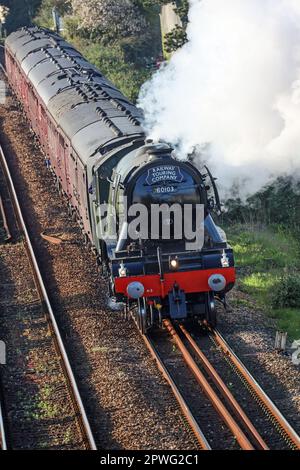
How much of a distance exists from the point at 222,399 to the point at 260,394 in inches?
21.1

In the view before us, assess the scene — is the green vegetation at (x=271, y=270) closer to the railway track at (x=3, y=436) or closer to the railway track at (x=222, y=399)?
the railway track at (x=222, y=399)

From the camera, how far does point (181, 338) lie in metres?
12.8

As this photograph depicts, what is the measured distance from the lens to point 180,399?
34.9ft

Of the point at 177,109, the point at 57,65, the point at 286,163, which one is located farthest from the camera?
the point at 57,65

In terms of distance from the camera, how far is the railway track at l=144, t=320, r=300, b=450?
970cm

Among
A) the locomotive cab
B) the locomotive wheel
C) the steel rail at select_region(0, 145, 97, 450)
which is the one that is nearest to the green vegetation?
the locomotive wheel

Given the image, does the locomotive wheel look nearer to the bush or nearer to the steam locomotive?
the steam locomotive

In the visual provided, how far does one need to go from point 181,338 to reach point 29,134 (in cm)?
1563

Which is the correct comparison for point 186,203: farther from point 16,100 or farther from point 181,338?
Answer: point 16,100

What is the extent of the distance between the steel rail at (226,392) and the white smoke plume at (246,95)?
13.1 feet

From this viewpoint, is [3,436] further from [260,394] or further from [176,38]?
[176,38]

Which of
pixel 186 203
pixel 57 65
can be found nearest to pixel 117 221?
pixel 186 203

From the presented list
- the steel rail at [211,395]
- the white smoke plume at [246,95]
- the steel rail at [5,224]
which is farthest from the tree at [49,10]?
the steel rail at [211,395]

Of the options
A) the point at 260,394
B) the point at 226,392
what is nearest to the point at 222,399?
the point at 226,392
